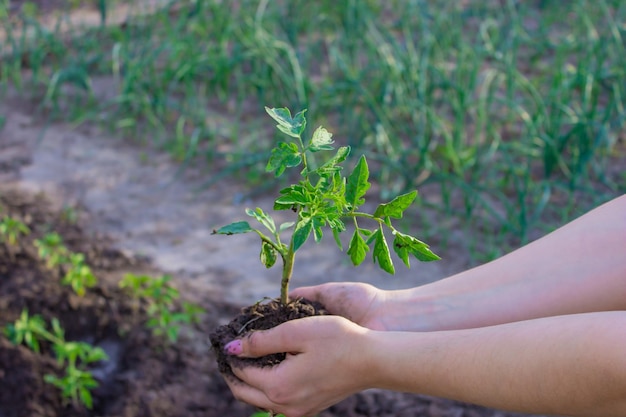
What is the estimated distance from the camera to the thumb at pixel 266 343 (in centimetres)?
152

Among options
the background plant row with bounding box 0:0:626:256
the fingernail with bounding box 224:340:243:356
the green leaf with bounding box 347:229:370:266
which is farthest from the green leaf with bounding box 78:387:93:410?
the background plant row with bounding box 0:0:626:256

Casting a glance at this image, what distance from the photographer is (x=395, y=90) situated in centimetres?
306

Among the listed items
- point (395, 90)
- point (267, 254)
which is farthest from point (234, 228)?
point (395, 90)

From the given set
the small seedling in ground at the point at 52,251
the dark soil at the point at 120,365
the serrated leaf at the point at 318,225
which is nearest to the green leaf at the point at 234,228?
the serrated leaf at the point at 318,225

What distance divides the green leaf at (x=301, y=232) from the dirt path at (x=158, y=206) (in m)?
1.12

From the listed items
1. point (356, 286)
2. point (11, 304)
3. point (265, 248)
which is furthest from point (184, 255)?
point (265, 248)

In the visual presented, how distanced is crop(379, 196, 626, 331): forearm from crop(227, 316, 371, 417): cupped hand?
23cm

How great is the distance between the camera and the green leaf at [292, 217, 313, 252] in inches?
52.7

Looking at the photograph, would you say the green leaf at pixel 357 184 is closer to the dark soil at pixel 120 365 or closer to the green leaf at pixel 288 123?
the green leaf at pixel 288 123

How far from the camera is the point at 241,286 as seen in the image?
2.52 metres

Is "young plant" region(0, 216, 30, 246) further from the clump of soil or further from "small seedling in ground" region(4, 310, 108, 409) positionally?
the clump of soil

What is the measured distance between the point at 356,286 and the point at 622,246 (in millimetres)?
530

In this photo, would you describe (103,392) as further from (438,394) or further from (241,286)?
(438,394)

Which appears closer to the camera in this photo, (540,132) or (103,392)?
(103,392)
